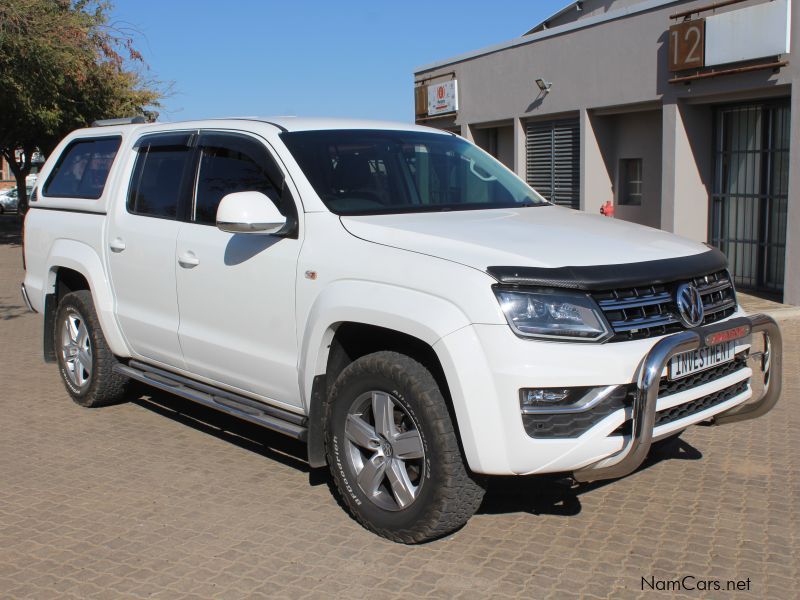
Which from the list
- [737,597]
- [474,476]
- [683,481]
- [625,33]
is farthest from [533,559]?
[625,33]

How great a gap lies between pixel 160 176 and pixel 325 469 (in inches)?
86.4

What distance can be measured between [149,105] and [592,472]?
30.0 metres

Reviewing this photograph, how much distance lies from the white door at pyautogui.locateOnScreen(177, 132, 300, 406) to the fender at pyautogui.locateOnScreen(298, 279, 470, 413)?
0.17 m

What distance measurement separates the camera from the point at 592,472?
12.3 ft

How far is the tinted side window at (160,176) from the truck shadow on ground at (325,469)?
1546 millimetres

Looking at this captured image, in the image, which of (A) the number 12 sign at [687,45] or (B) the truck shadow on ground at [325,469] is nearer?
(B) the truck shadow on ground at [325,469]

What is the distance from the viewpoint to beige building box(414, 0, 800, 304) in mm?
11516

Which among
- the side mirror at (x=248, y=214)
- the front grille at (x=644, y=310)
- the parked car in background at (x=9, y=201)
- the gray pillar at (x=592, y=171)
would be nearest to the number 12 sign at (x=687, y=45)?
the gray pillar at (x=592, y=171)

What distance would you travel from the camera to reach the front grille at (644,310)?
3.72 metres

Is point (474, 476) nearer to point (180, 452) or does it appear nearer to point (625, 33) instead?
point (180, 452)

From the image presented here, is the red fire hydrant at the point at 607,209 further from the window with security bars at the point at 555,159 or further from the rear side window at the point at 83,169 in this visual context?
the rear side window at the point at 83,169

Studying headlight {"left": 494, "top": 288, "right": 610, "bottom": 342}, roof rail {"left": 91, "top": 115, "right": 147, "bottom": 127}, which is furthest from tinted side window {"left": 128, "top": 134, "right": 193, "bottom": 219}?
headlight {"left": 494, "top": 288, "right": 610, "bottom": 342}

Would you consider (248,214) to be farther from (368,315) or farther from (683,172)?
(683,172)

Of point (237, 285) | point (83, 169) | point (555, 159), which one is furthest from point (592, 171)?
point (237, 285)
